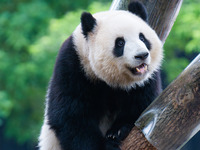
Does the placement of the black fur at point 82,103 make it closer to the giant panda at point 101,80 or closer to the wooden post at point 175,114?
the giant panda at point 101,80

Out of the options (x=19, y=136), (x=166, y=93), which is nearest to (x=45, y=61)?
(x=19, y=136)

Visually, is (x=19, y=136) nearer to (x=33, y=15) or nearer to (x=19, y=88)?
(x=19, y=88)

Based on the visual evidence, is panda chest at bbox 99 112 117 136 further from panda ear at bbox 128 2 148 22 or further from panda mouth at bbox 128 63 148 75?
panda ear at bbox 128 2 148 22

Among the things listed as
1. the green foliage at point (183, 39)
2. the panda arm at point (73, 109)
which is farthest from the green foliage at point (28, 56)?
the panda arm at point (73, 109)

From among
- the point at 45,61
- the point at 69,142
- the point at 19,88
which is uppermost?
the point at 69,142

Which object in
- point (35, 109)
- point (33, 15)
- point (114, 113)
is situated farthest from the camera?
point (35, 109)

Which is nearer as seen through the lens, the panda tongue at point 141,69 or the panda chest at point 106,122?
the panda tongue at point 141,69

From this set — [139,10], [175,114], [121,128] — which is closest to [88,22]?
[139,10]

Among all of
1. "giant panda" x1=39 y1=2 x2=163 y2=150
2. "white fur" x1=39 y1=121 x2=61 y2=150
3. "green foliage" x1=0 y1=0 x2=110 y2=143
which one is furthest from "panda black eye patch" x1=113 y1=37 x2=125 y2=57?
"green foliage" x1=0 y1=0 x2=110 y2=143

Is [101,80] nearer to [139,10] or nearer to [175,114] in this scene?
[139,10]

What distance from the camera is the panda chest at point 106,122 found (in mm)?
3583

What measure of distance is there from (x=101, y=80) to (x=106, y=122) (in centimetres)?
49

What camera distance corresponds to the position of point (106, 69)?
10.7ft

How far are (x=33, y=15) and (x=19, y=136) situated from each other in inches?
192
